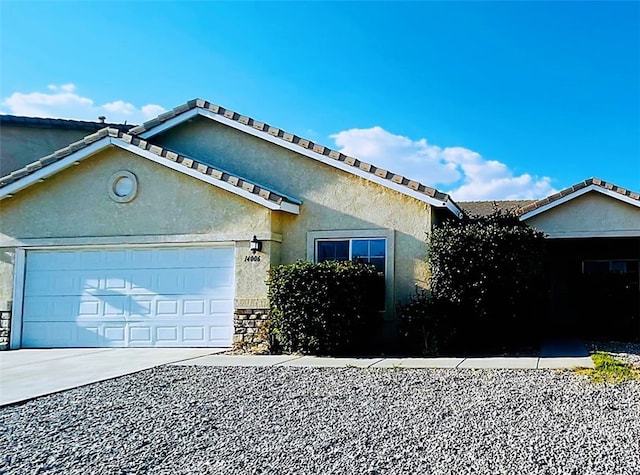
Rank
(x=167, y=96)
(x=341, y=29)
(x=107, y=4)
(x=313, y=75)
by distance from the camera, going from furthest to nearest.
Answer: (x=167, y=96)
(x=313, y=75)
(x=341, y=29)
(x=107, y=4)

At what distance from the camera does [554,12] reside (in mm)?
12227

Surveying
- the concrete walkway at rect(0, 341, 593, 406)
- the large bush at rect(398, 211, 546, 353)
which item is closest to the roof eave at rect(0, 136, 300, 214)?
the concrete walkway at rect(0, 341, 593, 406)

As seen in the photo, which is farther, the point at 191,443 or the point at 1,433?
the point at 1,433

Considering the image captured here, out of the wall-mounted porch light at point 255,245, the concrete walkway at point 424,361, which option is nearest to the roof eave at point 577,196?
the concrete walkway at point 424,361

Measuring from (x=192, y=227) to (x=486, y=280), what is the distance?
6324 mm

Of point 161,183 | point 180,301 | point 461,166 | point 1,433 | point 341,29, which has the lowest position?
point 1,433

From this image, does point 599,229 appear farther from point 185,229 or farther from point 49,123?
point 49,123

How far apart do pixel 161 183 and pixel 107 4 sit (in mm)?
3817

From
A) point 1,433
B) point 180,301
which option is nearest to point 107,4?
point 180,301

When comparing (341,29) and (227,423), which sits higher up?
(341,29)

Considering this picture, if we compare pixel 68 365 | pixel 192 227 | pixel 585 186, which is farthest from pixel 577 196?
pixel 68 365

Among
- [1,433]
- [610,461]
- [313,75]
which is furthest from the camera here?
[313,75]

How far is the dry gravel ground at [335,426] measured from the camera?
16.2 ft

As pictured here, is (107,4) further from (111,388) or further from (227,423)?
(227,423)
